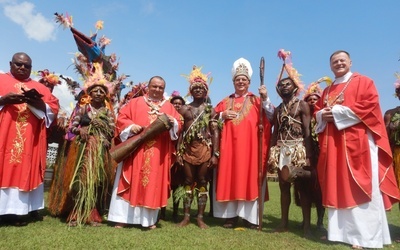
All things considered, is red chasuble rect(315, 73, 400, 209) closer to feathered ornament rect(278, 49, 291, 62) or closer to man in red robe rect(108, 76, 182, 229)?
feathered ornament rect(278, 49, 291, 62)

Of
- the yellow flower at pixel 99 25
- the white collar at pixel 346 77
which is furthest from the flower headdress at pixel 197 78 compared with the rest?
the yellow flower at pixel 99 25

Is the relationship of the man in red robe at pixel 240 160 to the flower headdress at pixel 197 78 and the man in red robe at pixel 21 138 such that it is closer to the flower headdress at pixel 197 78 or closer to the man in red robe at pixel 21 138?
the flower headdress at pixel 197 78

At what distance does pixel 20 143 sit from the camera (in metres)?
5.28

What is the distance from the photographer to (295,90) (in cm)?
581

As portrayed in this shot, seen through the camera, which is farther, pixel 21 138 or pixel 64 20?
pixel 64 20

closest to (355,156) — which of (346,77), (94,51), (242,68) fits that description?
(346,77)

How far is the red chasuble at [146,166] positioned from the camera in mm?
5480

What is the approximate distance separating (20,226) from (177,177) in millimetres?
2736

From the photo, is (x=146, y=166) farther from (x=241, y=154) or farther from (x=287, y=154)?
(x=287, y=154)

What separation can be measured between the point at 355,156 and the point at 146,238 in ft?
10.6

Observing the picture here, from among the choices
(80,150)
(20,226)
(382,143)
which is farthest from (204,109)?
(20,226)

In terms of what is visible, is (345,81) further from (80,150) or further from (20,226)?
(20,226)

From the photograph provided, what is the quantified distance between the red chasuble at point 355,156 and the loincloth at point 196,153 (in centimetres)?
191

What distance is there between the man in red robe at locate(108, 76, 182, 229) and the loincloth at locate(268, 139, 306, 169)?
174 cm
